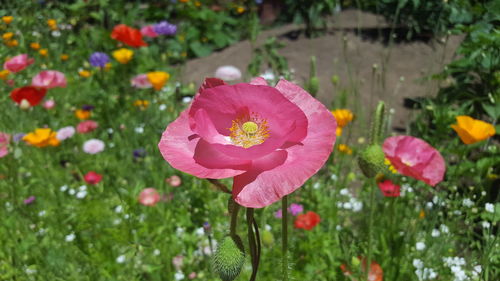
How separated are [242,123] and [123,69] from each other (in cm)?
325

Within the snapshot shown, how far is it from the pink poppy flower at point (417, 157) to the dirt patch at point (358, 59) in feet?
6.07

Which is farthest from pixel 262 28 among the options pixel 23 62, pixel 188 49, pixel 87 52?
pixel 23 62

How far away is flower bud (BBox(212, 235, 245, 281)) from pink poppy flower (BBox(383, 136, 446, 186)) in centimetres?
90

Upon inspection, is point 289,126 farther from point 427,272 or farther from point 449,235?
point 449,235

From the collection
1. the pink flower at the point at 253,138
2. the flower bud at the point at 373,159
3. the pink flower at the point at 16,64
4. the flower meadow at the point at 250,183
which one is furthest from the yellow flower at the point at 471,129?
the pink flower at the point at 16,64

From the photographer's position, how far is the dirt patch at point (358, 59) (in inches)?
151

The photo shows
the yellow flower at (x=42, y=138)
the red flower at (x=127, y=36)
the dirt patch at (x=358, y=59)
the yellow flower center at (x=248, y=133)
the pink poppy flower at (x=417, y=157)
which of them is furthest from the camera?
the dirt patch at (x=358, y=59)

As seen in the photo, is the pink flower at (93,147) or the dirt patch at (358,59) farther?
the dirt patch at (358,59)

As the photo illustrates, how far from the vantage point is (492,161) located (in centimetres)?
188

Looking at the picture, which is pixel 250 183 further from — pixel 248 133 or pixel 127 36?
pixel 127 36

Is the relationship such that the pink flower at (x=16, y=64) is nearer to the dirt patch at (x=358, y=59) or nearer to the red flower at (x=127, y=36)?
the red flower at (x=127, y=36)

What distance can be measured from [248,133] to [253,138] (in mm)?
17

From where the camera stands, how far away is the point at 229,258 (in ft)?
2.23

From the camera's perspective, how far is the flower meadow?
26.0 inches
